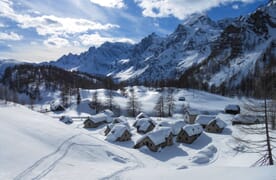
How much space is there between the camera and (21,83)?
613 feet

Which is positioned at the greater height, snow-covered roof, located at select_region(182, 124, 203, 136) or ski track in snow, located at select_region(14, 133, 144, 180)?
ski track in snow, located at select_region(14, 133, 144, 180)

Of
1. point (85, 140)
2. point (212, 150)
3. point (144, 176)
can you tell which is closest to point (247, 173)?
point (144, 176)

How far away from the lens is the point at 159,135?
167 feet

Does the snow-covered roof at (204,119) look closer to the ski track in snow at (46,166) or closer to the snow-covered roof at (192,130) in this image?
the snow-covered roof at (192,130)

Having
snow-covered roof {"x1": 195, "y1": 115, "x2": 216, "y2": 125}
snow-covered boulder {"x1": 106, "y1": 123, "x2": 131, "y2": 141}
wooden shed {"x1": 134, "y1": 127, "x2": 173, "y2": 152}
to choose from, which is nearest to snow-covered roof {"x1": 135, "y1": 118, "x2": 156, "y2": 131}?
snow-covered boulder {"x1": 106, "y1": 123, "x2": 131, "y2": 141}

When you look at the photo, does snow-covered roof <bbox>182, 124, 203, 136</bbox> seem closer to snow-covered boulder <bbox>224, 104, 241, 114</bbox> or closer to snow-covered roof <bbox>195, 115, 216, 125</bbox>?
snow-covered roof <bbox>195, 115, 216, 125</bbox>

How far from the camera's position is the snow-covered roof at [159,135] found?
4933 centimetres

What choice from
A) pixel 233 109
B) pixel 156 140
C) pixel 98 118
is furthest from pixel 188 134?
pixel 233 109

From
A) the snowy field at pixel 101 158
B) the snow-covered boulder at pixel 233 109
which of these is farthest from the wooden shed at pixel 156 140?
the snow-covered boulder at pixel 233 109

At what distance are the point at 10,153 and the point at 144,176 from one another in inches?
586

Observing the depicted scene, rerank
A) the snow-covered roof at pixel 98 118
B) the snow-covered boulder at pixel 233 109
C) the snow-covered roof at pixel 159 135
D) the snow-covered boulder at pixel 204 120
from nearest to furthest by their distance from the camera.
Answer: the snow-covered roof at pixel 159 135, the snow-covered boulder at pixel 204 120, the snow-covered roof at pixel 98 118, the snow-covered boulder at pixel 233 109

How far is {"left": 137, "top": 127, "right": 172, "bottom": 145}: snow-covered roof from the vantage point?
49.3 m

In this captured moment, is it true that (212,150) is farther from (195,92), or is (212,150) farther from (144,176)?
(195,92)

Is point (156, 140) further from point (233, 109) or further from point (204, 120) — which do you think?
point (233, 109)
